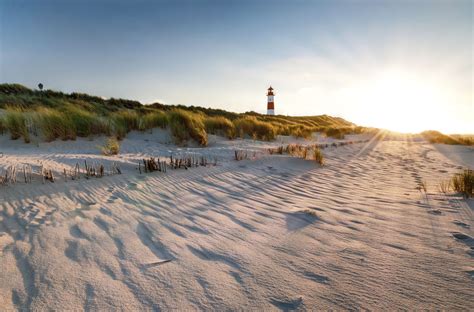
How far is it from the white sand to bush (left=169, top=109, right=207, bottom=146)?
4.72 m

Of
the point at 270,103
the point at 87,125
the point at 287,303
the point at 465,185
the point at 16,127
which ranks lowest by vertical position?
the point at 287,303

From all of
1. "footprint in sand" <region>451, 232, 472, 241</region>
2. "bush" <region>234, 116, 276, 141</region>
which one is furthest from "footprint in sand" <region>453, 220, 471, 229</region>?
"bush" <region>234, 116, 276, 141</region>

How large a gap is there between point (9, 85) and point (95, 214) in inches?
1026

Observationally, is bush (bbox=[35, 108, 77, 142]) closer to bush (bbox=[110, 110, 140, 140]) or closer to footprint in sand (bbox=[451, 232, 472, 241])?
bush (bbox=[110, 110, 140, 140])

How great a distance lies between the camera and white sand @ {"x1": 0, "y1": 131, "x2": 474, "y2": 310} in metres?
1.52

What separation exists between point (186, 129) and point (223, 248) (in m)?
7.12

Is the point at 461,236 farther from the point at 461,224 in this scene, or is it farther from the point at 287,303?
the point at 287,303

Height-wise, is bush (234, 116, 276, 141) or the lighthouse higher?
the lighthouse

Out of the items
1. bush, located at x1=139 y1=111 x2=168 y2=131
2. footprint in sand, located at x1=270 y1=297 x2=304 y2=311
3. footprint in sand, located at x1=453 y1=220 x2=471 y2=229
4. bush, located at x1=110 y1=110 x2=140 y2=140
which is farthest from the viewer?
bush, located at x1=139 y1=111 x2=168 y2=131

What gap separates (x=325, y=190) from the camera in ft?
13.8

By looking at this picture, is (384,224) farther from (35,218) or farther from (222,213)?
(35,218)

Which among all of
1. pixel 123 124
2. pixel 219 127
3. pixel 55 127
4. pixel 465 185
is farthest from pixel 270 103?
pixel 465 185

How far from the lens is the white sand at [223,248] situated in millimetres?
1521

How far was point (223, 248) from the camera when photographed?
6.90 feet
